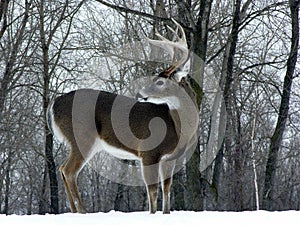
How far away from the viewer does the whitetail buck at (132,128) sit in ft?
21.0

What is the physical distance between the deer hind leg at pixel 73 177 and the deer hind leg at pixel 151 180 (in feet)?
2.60

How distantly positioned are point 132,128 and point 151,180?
799 millimetres

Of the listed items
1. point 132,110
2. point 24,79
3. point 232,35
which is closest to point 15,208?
point 24,79

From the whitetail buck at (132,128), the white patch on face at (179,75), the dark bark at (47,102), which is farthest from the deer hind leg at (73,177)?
the dark bark at (47,102)

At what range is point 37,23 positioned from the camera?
18516 mm

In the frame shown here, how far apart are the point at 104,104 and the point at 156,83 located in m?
0.77

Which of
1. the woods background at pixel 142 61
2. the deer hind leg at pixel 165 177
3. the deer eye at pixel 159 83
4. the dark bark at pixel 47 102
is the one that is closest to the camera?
the deer hind leg at pixel 165 177

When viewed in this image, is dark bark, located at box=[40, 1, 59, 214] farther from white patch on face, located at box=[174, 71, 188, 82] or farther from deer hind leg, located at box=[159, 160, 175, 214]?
deer hind leg, located at box=[159, 160, 175, 214]

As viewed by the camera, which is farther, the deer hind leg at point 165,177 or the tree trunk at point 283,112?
the tree trunk at point 283,112

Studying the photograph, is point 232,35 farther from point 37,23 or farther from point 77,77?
point 37,23

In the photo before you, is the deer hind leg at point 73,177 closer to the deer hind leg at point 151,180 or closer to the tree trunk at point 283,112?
the deer hind leg at point 151,180

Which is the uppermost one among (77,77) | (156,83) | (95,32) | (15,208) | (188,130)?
(95,32)

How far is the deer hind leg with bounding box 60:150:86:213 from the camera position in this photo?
20.7 ft

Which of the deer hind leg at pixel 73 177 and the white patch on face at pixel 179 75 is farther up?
the white patch on face at pixel 179 75
